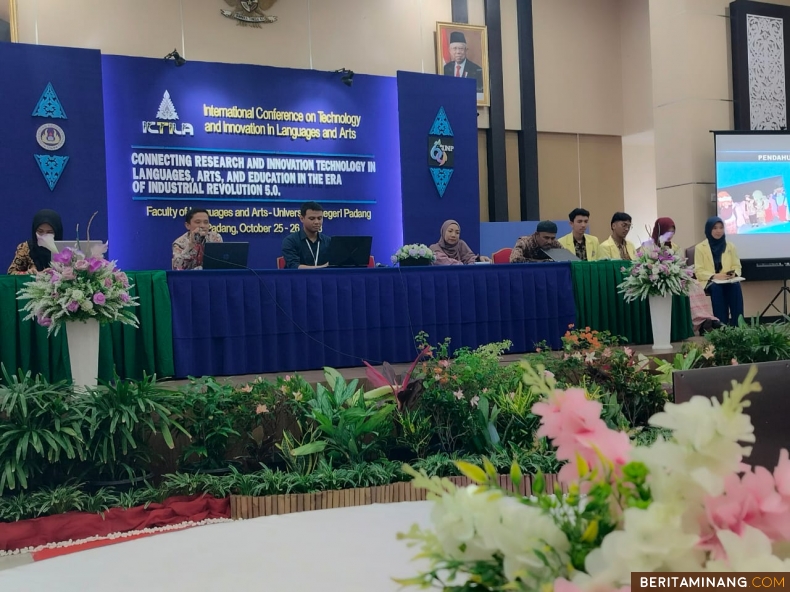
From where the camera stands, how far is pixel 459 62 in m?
9.88

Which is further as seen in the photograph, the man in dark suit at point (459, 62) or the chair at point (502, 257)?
the man in dark suit at point (459, 62)

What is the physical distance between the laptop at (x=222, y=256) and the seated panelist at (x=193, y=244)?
556 mm

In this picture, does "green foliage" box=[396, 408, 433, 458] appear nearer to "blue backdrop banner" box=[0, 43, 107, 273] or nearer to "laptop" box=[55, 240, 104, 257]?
"laptop" box=[55, 240, 104, 257]

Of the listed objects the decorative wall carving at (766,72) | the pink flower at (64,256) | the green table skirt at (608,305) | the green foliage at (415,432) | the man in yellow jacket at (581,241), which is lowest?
the green foliage at (415,432)

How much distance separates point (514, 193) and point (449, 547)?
403 inches

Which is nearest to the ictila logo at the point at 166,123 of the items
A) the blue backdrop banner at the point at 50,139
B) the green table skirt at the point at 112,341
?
the blue backdrop banner at the point at 50,139

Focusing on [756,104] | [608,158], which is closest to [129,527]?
[756,104]

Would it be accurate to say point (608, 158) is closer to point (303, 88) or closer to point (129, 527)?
point (303, 88)

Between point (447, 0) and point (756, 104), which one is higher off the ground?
point (447, 0)

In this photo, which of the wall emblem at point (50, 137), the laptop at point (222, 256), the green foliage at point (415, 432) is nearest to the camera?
the green foliage at point (415, 432)

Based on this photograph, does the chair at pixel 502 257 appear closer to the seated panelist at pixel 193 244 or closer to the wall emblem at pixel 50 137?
the seated panelist at pixel 193 244

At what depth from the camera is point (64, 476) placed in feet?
11.6

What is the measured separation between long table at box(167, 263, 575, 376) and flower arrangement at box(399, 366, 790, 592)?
4530 mm

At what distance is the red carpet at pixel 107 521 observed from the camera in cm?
315
